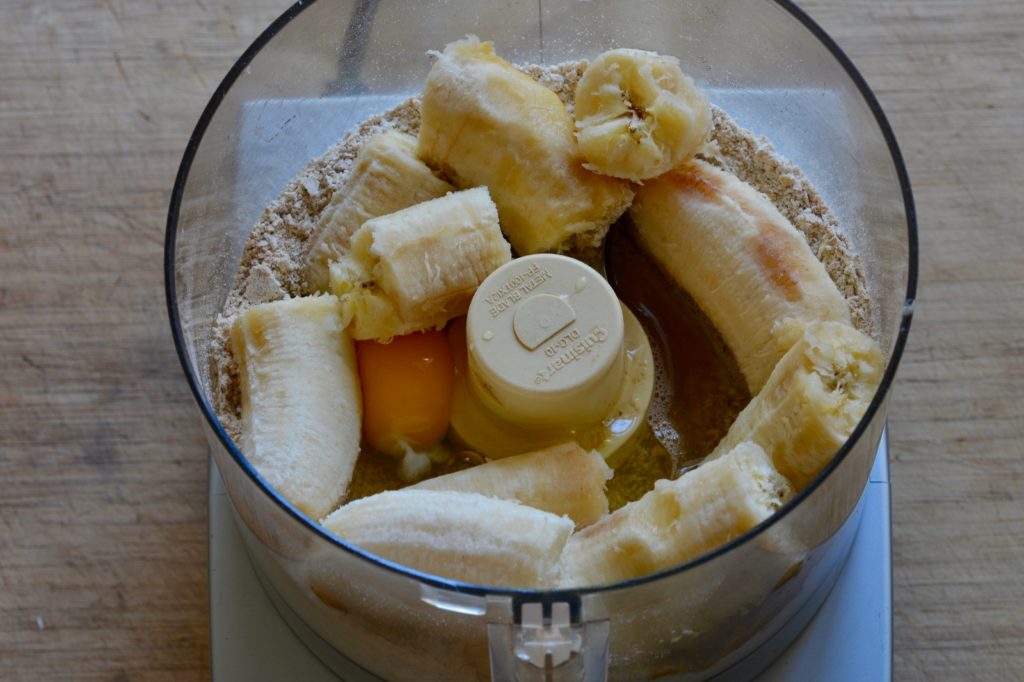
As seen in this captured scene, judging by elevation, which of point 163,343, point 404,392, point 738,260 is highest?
point 738,260

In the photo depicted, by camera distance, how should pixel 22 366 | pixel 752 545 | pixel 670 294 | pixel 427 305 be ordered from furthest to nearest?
1. pixel 22 366
2. pixel 670 294
3. pixel 427 305
4. pixel 752 545

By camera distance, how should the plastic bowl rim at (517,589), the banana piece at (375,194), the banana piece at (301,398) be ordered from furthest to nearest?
the banana piece at (375,194)
the banana piece at (301,398)
the plastic bowl rim at (517,589)

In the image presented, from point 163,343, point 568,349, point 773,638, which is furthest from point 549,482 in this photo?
point 163,343

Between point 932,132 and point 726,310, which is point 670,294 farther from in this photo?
point 932,132

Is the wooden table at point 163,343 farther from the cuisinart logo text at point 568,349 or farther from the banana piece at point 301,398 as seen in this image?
the cuisinart logo text at point 568,349

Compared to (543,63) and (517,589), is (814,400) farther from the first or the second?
(543,63)

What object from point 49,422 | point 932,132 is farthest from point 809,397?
point 49,422

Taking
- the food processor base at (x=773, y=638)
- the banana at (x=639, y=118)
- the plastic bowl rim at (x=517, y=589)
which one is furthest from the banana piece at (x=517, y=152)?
the food processor base at (x=773, y=638)
